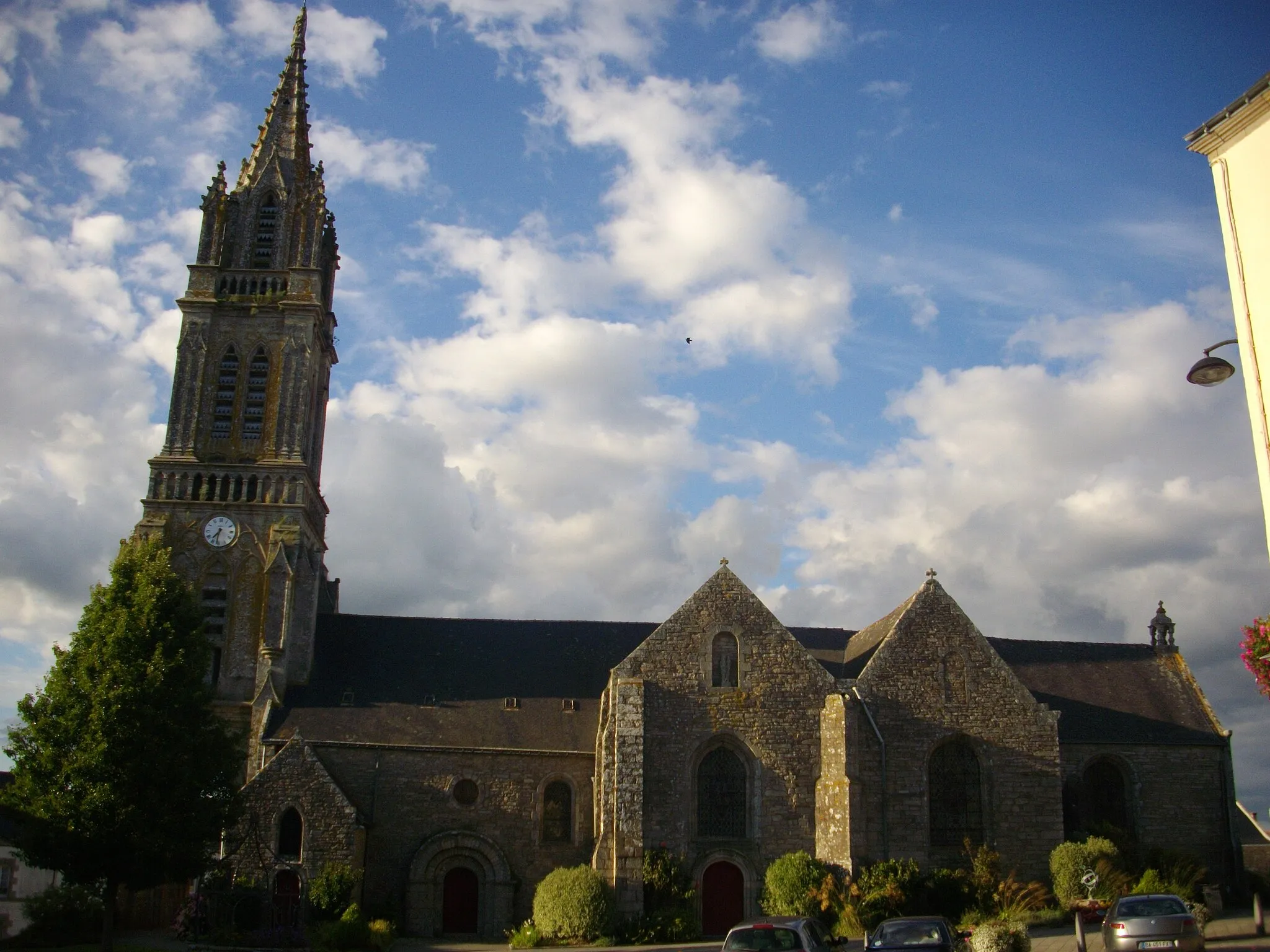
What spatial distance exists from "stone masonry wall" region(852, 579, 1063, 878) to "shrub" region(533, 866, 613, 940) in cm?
662

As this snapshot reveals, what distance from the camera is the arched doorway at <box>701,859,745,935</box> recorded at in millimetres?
27781

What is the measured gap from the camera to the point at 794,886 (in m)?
26.5

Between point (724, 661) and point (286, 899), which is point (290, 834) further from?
point (724, 661)

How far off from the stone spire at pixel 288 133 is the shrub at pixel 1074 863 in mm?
31574

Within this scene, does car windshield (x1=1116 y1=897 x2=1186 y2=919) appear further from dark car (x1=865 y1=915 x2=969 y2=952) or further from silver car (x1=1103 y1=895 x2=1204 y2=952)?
dark car (x1=865 y1=915 x2=969 y2=952)

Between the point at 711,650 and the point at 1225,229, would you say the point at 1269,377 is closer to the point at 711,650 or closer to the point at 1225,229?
the point at 1225,229

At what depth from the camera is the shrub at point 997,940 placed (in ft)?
57.7

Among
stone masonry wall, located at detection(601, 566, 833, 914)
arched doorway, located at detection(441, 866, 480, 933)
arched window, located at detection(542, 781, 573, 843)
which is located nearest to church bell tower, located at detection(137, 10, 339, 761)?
arched doorway, located at detection(441, 866, 480, 933)

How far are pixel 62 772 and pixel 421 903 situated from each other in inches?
396

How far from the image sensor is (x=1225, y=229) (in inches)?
547

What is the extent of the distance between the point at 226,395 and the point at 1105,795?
2875cm

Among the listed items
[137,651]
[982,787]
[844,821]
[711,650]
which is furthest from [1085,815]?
[137,651]

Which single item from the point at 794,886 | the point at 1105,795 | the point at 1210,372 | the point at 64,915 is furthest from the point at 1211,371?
the point at 64,915

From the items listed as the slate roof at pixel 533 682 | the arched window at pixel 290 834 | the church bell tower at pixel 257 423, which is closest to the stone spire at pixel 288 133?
the church bell tower at pixel 257 423
